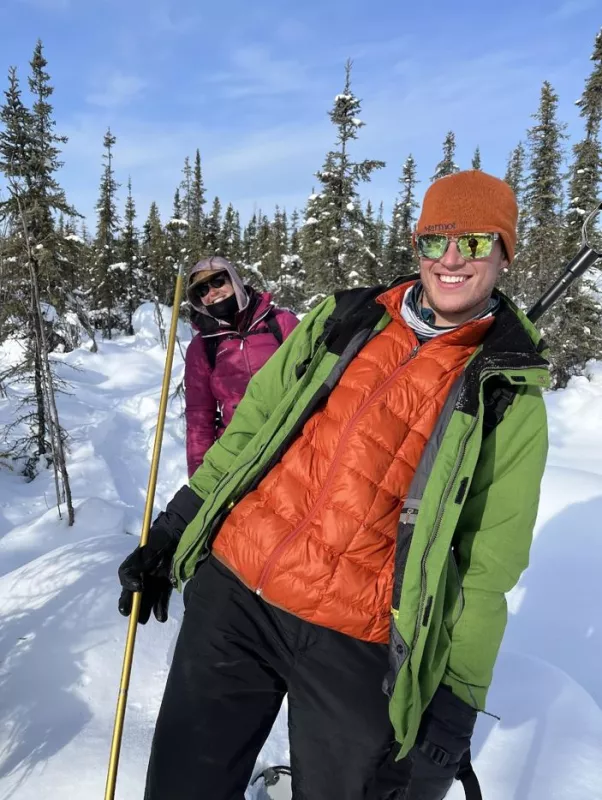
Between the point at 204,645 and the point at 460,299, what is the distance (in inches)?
66.9

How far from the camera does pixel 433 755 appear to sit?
1762 millimetres

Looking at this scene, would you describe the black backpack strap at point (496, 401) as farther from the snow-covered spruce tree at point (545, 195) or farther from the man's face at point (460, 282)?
the snow-covered spruce tree at point (545, 195)

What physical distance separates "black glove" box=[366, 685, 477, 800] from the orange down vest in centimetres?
32

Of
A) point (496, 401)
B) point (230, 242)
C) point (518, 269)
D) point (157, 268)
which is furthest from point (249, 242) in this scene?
point (496, 401)

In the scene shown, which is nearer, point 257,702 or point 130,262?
point 257,702

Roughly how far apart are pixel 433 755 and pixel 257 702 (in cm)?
67

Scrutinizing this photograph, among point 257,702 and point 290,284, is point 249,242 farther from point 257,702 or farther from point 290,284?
point 257,702

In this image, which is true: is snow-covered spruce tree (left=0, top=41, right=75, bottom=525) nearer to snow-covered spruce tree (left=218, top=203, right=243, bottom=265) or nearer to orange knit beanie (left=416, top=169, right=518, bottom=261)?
orange knit beanie (left=416, top=169, right=518, bottom=261)

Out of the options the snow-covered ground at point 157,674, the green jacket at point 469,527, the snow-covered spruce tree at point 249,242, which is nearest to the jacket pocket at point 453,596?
the green jacket at point 469,527

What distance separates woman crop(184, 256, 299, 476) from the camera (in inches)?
148

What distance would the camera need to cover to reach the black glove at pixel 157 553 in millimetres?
2279

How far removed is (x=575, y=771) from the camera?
2787 millimetres

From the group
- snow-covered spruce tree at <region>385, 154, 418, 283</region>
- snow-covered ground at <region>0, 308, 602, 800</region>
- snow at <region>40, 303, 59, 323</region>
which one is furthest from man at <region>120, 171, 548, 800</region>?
snow-covered spruce tree at <region>385, 154, 418, 283</region>

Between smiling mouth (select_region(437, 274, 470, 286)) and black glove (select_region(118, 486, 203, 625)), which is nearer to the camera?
smiling mouth (select_region(437, 274, 470, 286))
